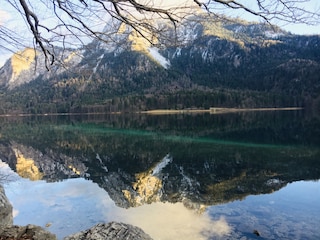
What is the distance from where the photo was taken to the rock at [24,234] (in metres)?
5.47

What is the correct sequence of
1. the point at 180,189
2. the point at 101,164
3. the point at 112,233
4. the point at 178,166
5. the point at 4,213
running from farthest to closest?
the point at 101,164 < the point at 178,166 < the point at 180,189 < the point at 4,213 < the point at 112,233

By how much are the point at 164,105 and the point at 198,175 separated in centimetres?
12190

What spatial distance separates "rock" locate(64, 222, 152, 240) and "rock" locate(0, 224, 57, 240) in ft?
1.62

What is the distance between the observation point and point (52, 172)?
22.8m

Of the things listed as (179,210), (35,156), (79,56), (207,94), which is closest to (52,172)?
(35,156)

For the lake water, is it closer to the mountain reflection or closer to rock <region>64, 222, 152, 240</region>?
the mountain reflection

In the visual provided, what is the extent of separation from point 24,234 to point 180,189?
1133 centimetres

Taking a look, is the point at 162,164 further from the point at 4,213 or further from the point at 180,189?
the point at 4,213

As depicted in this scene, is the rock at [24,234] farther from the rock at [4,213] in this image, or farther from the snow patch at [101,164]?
the snow patch at [101,164]

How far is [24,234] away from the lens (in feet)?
18.4

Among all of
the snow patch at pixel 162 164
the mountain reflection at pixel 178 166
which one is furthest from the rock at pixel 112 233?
the snow patch at pixel 162 164

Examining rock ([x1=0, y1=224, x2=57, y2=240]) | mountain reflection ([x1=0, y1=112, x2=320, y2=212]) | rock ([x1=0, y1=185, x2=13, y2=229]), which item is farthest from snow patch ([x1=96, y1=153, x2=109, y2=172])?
rock ([x1=0, y1=224, x2=57, y2=240])

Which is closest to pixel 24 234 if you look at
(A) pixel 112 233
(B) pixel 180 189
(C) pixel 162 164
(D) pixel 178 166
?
(A) pixel 112 233

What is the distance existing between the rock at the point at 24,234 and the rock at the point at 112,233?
49 cm
